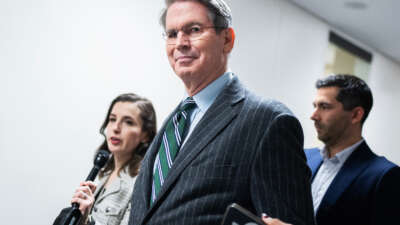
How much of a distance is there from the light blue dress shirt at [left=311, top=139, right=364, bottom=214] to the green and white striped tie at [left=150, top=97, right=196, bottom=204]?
47.3 inches

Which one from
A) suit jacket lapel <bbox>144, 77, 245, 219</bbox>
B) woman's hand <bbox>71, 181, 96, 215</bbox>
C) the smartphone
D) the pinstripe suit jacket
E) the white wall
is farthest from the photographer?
the white wall

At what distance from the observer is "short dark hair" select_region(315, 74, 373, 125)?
9.04 ft

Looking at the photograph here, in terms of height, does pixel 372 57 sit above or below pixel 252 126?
above

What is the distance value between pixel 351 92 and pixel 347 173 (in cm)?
68

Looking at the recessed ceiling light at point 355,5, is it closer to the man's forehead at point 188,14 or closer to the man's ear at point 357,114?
the man's ear at point 357,114

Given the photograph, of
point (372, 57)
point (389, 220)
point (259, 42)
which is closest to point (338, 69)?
point (372, 57)

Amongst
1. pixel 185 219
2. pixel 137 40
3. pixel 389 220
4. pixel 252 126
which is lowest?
pixel 389 220

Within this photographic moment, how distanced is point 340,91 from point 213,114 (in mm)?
1696

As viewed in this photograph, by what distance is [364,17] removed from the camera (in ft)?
18.1

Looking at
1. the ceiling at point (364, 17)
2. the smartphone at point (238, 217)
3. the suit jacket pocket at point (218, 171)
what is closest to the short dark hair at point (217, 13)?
the suit jacket pocket at point (218, 171)

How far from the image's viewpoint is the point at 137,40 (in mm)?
3682

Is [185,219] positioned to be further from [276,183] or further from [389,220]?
[389,220]

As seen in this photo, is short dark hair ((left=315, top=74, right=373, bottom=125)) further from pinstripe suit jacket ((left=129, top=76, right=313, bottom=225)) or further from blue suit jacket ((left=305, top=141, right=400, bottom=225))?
pinstripe suit jacket ((left=129, top=76, right=313, bottom=225))

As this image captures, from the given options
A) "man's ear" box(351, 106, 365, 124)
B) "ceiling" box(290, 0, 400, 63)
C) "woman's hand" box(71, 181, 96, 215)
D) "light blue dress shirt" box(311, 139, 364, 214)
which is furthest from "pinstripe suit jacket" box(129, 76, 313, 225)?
"ceiling" box(290, 0, 400, 63)
